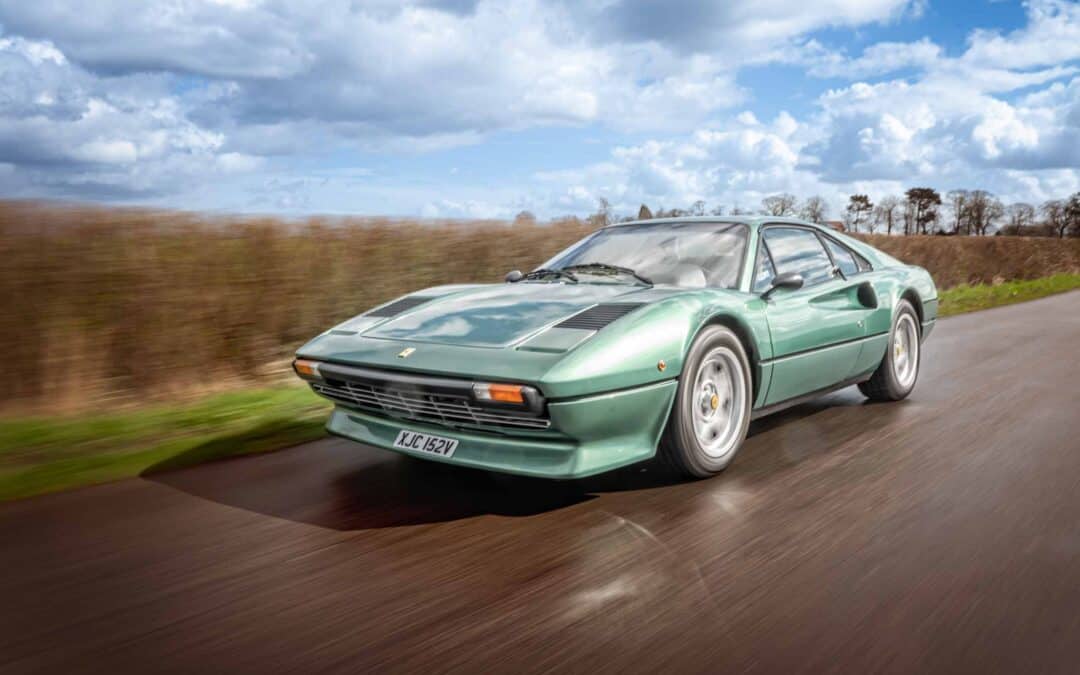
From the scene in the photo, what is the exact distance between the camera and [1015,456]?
4.16 m

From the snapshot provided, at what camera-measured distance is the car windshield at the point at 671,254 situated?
4332 mm

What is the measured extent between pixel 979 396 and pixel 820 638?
4.12 metres

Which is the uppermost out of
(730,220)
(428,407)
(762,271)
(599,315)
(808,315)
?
(730,220)

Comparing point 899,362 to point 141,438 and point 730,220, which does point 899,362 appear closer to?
point 730,220

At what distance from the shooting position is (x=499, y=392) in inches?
124

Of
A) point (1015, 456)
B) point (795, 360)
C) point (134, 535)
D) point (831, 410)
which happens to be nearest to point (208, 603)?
point (134, 535)

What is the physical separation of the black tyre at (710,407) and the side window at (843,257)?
1.60 metres

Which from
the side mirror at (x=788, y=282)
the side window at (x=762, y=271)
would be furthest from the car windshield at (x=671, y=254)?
the side mirror at (x=788, y=282)

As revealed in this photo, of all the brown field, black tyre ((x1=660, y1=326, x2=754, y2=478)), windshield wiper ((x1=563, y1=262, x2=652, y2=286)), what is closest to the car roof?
windshield wiper ((x1=563, y1=262, x2=652, y2=286))

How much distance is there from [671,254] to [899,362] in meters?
2.23

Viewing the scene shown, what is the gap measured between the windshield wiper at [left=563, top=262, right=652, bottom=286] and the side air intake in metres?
0.62

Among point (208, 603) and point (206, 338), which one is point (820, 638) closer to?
point (208, 603)

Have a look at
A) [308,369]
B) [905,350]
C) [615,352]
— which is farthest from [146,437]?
[905,350]

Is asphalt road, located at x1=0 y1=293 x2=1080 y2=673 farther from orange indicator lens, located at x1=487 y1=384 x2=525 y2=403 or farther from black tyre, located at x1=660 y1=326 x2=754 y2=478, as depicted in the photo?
orange indicator lens, located at x1=487 y1=384 x2=525 y2=403
